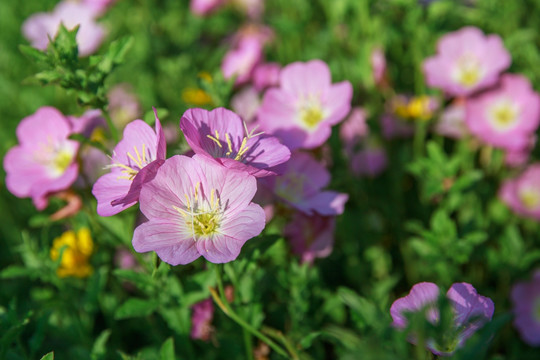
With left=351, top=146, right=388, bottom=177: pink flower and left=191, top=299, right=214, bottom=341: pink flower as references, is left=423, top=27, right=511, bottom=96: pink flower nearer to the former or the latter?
left=351, top=146, right=388, bottom=177: pink flower

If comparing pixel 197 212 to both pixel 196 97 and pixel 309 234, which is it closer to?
pixel 309 234

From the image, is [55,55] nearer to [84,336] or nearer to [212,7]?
[84,336]

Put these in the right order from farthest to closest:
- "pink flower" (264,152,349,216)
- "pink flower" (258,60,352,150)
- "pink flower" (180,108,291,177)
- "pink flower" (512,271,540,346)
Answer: "pink flower" (512,271,540,346) < "pink flower" (258,60,352,150) < "pink flower" (264,152,349,216) < "pink flower" (180,108,291,177)

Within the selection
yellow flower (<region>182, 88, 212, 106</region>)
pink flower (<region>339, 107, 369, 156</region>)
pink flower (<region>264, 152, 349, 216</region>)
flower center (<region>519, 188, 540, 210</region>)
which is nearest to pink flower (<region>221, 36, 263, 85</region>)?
yellow flower (<region>182, 88, 212, 106</region>)

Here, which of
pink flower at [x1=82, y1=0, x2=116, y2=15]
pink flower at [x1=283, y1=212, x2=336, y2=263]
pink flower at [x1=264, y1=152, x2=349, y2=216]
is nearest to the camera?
pink flower at [x1=264, y1=152, x2=349, y2=216]

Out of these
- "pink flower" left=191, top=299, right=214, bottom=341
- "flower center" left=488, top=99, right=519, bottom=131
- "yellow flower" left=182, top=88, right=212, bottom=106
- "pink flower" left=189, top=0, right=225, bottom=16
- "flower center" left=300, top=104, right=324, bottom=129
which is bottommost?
"pink flower" left=191, top=299, right=214, bottom=341
